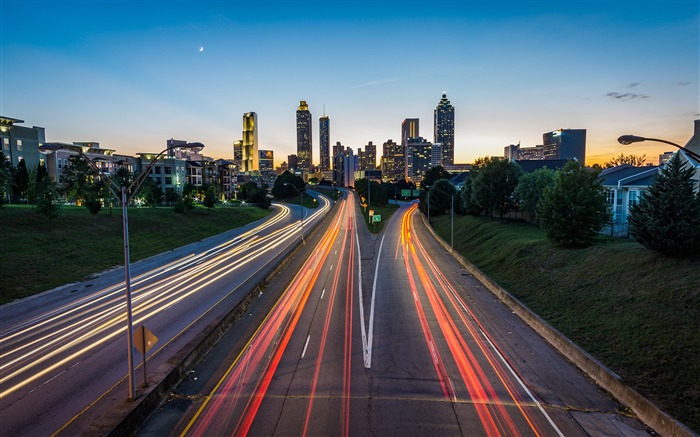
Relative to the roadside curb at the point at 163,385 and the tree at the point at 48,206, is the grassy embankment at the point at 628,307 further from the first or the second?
the tree at the point at 48,206

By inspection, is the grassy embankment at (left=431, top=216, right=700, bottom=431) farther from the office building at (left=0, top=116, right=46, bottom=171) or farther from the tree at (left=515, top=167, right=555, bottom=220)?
the office building at (left=0, top=116, right=46, bottom=171)

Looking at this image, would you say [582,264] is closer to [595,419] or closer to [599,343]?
[599,343]

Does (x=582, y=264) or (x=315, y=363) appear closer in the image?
(x=315, y=363)

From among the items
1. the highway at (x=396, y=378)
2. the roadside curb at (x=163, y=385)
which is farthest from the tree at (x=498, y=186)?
the roadside curb at (x=163, y=385)

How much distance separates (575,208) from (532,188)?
759 inches

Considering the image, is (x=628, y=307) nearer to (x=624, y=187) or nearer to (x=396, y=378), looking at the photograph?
(x=396, y=378)

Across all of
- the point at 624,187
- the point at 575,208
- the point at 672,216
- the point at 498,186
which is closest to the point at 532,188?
the point at 498,186

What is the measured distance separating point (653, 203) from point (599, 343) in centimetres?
1054

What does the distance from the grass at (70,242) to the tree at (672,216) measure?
134 feet

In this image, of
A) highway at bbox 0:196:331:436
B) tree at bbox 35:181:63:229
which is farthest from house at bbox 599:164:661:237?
tree at bbox 35:181:63:229

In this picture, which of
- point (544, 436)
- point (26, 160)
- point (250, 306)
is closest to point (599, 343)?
point (544, 436)

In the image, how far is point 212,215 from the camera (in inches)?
2970

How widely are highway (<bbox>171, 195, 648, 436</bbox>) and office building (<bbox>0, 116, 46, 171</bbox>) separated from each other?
80517 mm

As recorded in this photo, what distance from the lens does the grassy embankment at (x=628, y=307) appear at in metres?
13.1
